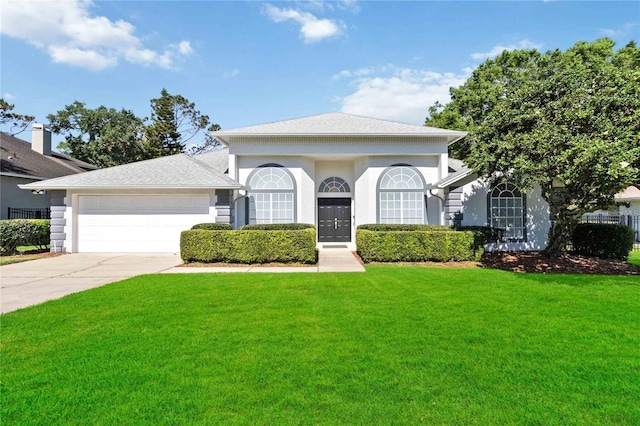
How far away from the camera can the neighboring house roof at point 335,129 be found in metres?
15.0

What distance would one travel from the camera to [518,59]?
1029 inches

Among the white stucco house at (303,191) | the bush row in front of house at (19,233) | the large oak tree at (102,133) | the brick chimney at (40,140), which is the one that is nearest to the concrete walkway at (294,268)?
the white stucco house at (303,191)

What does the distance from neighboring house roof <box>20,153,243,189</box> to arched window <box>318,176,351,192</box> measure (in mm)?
4841

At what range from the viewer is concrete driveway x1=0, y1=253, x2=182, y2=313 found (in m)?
7.03

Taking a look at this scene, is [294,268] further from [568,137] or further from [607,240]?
[607,240]

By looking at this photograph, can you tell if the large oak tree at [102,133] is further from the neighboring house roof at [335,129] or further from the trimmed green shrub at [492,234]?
the trimmed green shrub at [492,234]

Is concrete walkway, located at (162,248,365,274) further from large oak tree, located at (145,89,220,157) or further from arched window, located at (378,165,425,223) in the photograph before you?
large oak tree, located at (145,89,220,157)

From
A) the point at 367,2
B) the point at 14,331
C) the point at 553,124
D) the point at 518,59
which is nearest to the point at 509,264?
the point at 553,124

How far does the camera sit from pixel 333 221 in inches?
683

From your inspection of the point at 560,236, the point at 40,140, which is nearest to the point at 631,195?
the point at 560,236

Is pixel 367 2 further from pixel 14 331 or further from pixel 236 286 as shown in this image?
pixel 14 331

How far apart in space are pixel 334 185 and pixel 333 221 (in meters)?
1.81

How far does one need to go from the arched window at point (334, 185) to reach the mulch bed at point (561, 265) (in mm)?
7380

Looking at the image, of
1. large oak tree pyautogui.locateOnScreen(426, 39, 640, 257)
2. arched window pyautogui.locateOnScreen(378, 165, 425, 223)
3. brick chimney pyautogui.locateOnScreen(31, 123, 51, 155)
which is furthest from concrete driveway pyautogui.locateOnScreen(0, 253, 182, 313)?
brick chimney pyautogui.locateOnScreen(31, 123, 51, 155)
